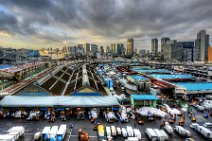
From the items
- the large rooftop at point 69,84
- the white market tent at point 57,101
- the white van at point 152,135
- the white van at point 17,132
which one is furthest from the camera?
the large rooftop at point 69,84

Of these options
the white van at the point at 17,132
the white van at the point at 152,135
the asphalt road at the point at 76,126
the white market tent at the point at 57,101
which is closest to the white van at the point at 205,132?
the asphalt road at the point at 76,126

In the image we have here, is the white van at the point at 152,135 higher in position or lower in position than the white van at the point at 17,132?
lower

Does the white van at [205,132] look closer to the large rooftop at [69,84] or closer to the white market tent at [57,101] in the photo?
the white market tent at [57,101]

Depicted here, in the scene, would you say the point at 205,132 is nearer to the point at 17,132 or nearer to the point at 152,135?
the point at 152,135

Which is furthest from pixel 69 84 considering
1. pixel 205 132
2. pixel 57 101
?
pixel 205 132

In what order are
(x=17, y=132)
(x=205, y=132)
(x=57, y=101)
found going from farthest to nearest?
(x=57, y=101)
(x=205, y=132)
(x=17, y=132)

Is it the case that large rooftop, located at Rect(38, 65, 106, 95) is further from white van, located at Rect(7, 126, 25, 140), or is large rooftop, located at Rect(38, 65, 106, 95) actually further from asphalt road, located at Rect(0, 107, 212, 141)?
white van, located at Rect(7, 126, 25, 140)

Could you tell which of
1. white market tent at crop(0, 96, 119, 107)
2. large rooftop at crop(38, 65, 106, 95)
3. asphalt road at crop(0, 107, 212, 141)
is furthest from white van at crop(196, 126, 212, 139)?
large rooftop at crop(38, 65, 106, 95)

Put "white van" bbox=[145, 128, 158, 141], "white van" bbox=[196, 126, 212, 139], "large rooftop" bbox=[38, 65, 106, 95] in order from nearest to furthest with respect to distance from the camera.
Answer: "white van" bbox=[145, 128, 158, 141] → "white van" bbox=[196, 126, 212, 139] → "large rooftop" bbox=[38, 65, 106, 95]

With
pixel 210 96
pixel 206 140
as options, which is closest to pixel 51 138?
pixel 206 140
